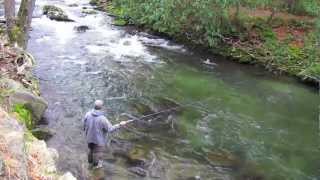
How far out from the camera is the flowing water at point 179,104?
531 inches

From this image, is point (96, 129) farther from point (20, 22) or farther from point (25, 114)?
point (20, 22)

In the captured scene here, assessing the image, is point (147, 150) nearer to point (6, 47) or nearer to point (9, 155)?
point (6, 47)

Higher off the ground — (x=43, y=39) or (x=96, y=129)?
(x=96, y=129)

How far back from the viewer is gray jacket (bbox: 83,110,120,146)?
38.6ft

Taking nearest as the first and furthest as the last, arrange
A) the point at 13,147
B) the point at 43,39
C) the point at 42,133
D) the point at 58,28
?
1. the point at 13,147
2. the point at 42,133
3. the point at 43,39
4. the point at 58,28

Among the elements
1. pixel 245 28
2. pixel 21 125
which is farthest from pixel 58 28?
pixel 21 125

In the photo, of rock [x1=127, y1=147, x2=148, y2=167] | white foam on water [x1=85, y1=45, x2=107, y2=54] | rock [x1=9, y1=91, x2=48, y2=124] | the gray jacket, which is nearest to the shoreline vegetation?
white foam on water [x1=85, y1=45, x2=107, y2=54]

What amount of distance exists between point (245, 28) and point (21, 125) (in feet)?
63.9

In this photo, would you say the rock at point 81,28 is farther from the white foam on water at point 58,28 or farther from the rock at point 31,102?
the rock at point 31,102

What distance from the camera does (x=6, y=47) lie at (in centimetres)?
1557

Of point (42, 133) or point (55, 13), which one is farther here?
point (55, 13)

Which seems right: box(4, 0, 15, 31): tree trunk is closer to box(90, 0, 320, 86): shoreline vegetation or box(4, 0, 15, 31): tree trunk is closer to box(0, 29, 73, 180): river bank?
box(0, 29, 73, 180): river bank

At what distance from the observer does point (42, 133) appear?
1389cm

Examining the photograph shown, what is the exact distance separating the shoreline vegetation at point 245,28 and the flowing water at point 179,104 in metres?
0.90
